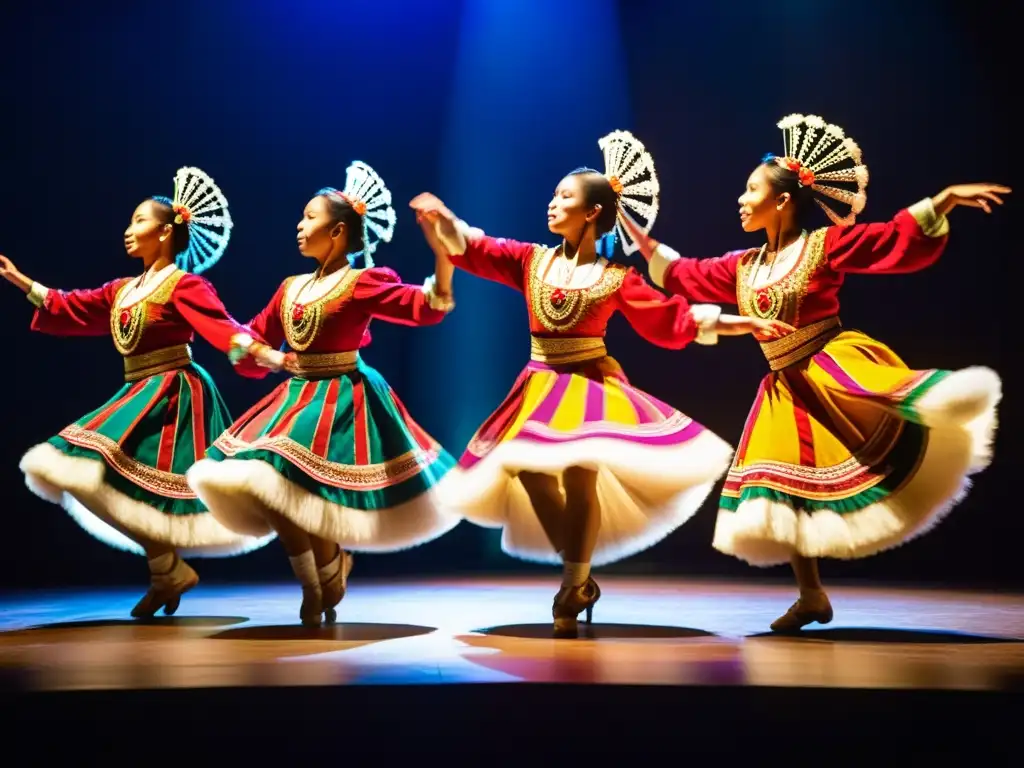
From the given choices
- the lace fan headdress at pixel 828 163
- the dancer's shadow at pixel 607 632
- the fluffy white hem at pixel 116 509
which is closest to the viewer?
the dancer's shadow at pixel 607 632

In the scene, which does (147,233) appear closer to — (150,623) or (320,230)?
(320,230)

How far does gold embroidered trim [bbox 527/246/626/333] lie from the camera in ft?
11.4

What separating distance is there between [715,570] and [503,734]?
9.86ft

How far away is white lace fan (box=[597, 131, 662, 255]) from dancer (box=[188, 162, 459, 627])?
63cm

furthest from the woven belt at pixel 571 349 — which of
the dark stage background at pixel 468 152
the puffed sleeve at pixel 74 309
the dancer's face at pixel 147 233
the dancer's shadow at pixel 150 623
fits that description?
the dark stage background at pixel 468 152

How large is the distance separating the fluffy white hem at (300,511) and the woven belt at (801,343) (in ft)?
3.38

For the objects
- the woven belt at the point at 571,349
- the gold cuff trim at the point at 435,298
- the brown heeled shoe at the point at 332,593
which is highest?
the gold cuff trim at the point at 435,298

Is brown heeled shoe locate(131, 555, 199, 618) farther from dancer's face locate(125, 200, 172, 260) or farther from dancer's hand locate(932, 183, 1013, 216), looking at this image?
dancer's hand locate(932, 183, 1013, 216)

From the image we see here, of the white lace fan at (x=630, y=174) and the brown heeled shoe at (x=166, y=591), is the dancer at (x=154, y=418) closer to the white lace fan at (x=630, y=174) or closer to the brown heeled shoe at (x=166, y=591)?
the brown heeled shoe at (x=166, y=591)

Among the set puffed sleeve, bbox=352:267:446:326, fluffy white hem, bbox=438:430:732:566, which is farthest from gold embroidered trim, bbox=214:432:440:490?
puffed sleeve, bbox=352:267:446:326

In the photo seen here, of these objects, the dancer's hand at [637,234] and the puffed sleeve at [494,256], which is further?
the dancer's hand at [637,234]

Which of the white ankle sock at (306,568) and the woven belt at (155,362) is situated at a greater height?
the woven belt at (155,362)

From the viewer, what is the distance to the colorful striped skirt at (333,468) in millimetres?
3396

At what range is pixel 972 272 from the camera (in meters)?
5.05
